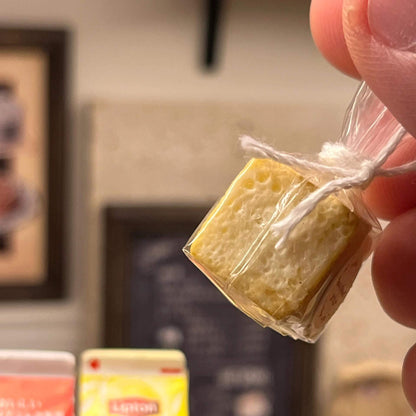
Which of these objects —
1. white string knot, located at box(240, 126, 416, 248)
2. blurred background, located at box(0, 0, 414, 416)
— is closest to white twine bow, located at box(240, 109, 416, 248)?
white string knot, located at box(240, 126, 416, 248)

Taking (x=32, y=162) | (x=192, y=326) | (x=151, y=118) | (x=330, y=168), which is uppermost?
(x=330, y=168)

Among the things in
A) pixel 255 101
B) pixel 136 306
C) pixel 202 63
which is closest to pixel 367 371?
pixel 136 306

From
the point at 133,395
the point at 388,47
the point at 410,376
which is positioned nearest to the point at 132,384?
the point at 133,395

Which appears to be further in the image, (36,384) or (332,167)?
(36,384)

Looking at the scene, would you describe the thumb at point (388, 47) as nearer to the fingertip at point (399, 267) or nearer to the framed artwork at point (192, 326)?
the fingertip at point (399, 267)

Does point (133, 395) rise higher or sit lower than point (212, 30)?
lower

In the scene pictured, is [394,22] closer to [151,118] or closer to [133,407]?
[133,407]

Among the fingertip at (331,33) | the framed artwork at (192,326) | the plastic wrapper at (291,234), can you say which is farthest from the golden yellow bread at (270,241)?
the framed artwork at (192,326)
